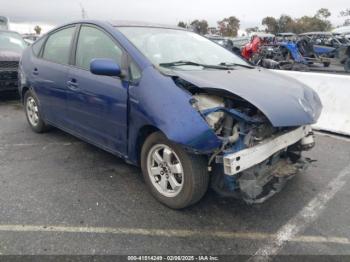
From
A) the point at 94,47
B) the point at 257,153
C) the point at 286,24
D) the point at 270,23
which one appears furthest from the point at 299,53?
the point at 270,23

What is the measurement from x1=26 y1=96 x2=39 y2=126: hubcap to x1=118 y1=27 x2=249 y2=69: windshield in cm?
227

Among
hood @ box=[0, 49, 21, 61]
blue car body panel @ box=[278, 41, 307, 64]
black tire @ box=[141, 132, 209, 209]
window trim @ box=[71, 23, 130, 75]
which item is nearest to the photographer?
black tire @ box=[141, 132, 209, 209]

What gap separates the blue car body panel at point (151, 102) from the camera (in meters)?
2.71

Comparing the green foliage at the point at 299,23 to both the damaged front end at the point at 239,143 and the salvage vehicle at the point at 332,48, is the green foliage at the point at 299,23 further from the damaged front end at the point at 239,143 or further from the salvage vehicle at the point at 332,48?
the damaged front end at the point at 239,143

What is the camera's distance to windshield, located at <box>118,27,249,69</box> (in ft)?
11.2

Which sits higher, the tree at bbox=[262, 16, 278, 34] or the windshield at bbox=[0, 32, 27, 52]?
the tree at bbox=[262, 16, 278, 34]

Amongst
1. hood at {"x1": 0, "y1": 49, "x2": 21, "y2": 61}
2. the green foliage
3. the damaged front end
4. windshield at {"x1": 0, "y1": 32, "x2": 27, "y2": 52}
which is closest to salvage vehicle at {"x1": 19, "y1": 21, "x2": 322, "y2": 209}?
the damaged front end

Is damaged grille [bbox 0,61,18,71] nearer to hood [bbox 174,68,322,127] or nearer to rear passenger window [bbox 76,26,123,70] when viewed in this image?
rear passenger window [bbox 76,26,123,70]

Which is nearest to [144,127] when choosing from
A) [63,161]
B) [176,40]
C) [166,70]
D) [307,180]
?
[166,70]

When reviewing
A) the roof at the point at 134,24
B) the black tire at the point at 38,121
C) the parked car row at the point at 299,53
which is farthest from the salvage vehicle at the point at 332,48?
the black tire at the point at 38,121

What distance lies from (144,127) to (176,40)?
4.11ft

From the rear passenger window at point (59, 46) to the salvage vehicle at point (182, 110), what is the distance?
35 millimetres

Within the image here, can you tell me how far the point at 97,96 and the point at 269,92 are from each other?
1689 mm

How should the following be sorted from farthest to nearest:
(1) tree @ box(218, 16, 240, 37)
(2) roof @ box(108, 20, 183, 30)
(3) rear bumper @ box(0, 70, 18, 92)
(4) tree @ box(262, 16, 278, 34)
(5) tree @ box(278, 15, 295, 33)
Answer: (1) tree @ box(218, 16, 240, 37)
(4) tree @ box(262, 16, 278, 34)
(5) tree @ box(278, 15, 295, 33)
(3) rear bumper @ box(0, 70, 18, 92)
(2) roof @ box(108, 20, 183, 30)
